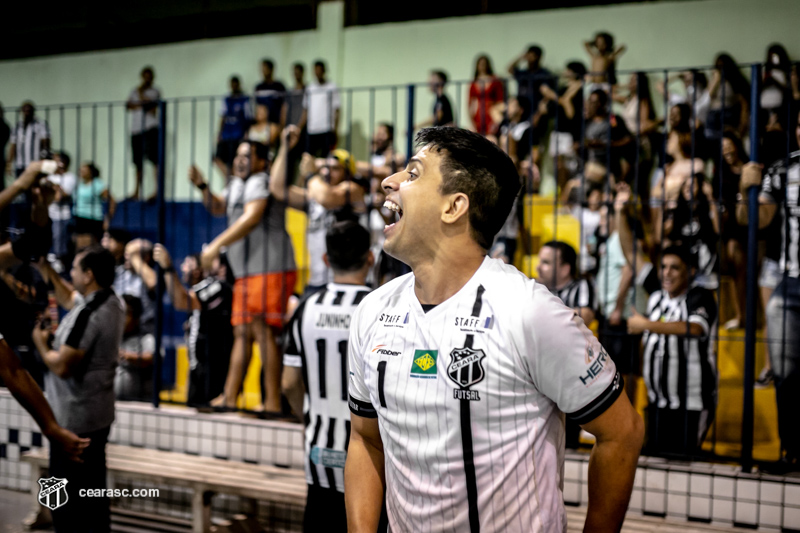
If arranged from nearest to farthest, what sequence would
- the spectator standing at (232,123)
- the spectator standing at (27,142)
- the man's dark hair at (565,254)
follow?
1. the man's dark hair at (565,254)
2. the spectator standing at (27,142)
3. the spectator standing at (232,123)

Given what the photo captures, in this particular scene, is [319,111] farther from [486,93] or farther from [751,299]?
[751,299]

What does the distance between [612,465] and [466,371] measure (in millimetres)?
333

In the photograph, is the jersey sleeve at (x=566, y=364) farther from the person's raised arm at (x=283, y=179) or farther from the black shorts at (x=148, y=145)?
the black shorts at (x=148, y=145)

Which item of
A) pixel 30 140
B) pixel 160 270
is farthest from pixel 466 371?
pixel 30 140

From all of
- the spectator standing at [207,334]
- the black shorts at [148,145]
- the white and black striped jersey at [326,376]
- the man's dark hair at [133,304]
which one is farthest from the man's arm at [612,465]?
the black shorts at [148,145]

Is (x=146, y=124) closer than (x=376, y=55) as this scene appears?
Yes

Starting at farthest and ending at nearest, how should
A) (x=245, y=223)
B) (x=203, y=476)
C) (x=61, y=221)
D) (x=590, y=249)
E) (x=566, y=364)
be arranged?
(x=590, y=249)
(x=61, y=221)
(x=245, y=223)
(x=203, y=476)
(x=566, y=364)

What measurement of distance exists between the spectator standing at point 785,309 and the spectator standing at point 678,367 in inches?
11.6

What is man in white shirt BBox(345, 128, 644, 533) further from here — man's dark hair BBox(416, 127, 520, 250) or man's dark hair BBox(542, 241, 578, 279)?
man's dark hair BBox(542, 241, 578, 279)

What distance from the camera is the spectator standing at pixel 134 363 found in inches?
187

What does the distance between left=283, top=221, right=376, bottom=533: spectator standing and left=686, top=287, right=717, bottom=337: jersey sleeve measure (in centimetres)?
181

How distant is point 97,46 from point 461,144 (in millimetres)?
9188

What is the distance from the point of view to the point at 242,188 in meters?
4.48

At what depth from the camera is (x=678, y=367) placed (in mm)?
3752
